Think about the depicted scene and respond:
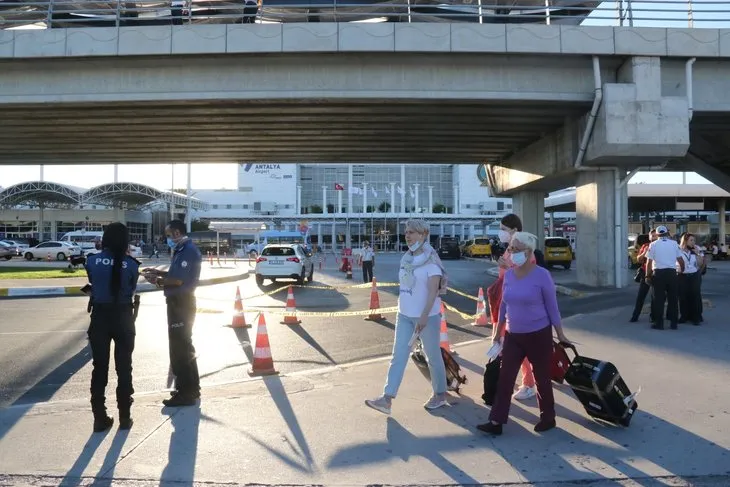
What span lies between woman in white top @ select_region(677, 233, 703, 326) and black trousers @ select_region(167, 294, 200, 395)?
8.29 m

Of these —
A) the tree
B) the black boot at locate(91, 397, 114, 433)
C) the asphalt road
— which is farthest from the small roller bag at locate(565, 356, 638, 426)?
the tree

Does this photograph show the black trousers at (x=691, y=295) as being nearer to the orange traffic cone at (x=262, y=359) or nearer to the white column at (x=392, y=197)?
the orange traffic cone at (x=262, y=359)

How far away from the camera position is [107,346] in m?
4.79

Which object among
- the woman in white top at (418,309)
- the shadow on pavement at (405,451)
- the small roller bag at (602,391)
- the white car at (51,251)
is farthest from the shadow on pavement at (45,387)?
the white car at (51,251)

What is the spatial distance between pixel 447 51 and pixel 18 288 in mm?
13951

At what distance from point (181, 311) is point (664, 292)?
7.60 meters

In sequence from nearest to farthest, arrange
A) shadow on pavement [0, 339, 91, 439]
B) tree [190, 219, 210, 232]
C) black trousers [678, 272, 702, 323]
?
shadow on pavement [0, 339, 91, 439], black trousers [678, 272, 702, 323], tree [190, 219, 210, 232]

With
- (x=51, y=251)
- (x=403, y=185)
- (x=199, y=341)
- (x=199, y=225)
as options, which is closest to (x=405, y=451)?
(x=199, y=341)

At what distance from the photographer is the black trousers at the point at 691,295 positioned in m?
9.74

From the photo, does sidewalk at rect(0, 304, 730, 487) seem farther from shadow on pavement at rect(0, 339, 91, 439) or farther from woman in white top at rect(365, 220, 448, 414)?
woman in white top at rect(365, 220, 448, 414)

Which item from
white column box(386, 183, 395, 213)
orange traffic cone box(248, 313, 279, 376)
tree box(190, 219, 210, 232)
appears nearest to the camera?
orange traffic cone box(248, 313, 279, 376)

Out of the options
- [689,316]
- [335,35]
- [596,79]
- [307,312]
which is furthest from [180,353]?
[596,79]

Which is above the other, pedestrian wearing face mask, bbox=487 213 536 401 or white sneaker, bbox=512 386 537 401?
pedestrian wearing face mask, bbox=487 213 536 401

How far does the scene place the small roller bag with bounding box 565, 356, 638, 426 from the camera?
180 inches
